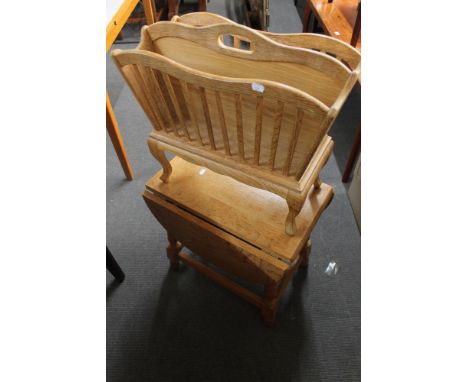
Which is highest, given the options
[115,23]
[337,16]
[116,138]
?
[115,23]

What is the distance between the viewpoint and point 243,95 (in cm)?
69

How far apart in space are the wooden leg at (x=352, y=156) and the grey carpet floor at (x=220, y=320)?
0.23m

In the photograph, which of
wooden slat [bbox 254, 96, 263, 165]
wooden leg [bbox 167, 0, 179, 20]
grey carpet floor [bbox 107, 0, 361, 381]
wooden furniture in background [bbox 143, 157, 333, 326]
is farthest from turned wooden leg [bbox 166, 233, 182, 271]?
wooden leg [bbox 167, 0, 179, 20]

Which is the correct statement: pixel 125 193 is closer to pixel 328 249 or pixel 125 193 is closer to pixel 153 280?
pixel 153 280

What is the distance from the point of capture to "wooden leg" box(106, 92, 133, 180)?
1.50 m

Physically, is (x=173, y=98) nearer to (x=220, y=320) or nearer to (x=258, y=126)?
(x=258, y=126)

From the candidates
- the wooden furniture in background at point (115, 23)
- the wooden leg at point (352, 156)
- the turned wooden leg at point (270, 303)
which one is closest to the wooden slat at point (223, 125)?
the turned wooden leg at point (270, 303)

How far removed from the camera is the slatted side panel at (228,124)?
0.72 metres

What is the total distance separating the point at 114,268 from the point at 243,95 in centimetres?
100

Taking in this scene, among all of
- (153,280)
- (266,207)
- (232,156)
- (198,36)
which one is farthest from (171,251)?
(198,36)

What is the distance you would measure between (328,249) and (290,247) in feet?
2.26

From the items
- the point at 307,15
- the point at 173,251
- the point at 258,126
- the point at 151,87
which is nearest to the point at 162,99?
the point at 151,87

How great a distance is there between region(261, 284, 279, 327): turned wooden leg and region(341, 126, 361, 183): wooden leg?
36.4 inches

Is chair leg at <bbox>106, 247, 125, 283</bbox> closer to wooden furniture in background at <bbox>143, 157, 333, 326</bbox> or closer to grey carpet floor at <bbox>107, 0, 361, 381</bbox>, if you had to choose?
grey carpet floor at <bbox>107, 0, 361, 381</bbox>
